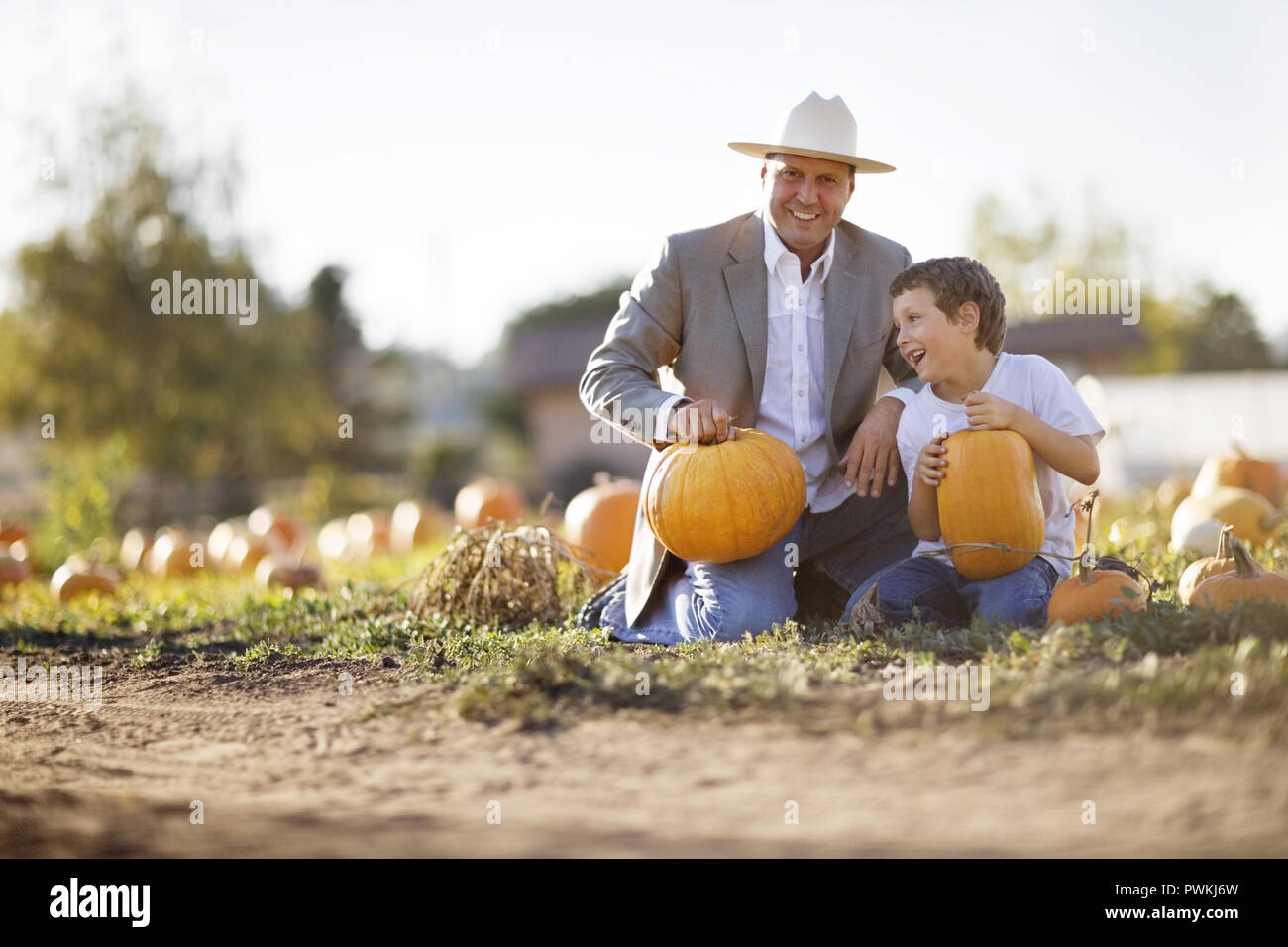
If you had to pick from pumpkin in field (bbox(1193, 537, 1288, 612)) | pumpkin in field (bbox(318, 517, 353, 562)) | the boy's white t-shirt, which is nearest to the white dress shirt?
the boy's white t-shirt

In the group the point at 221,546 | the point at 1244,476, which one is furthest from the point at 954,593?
the point at 221,546

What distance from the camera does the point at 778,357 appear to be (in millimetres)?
5000

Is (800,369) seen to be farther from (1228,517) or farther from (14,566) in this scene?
(14,566)

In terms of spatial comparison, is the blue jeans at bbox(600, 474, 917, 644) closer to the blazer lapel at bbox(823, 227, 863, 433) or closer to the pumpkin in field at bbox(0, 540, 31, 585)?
the blazer lapel at bbox(823, 227, 863, 433)

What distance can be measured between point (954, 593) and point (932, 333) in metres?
0.97

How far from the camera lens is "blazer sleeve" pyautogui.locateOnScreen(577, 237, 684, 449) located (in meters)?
4.73

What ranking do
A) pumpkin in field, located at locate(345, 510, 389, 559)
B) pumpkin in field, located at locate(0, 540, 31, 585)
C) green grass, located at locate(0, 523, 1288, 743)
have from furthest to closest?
pumpkin in field, located at locate(345, 510, 389, 559)
pumpkin in field, located at locate(0, 540, 31, 585)
green grass, located at locate(0, 523, 1288, 743)

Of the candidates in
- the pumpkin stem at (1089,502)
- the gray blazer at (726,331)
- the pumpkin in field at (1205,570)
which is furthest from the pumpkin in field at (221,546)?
the pumpkin in field at (1205,570)

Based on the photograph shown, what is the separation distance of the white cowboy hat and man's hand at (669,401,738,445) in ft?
3.50

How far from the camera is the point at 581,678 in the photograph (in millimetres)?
3486

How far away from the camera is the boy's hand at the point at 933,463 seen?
4.24 metres

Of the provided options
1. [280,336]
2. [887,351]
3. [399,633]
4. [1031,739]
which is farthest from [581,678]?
[280,336]

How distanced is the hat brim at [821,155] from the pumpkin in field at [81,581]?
5.34m

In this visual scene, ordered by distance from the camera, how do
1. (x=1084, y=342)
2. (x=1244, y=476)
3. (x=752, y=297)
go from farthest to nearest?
(x=1084, y=342), (x=1244, y=476), (x=752, y=297)
